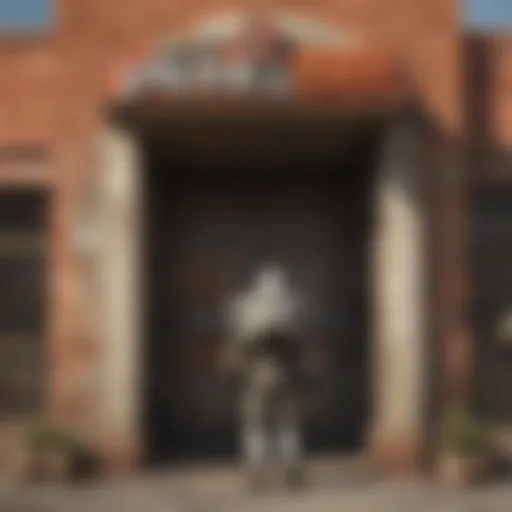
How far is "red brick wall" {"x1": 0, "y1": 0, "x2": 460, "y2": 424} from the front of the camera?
11023 millimetres

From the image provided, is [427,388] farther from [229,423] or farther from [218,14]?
[218,14]

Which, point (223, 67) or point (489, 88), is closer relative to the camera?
point (223, 67)

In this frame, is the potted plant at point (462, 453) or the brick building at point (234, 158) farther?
the brick building at point (234, 158)

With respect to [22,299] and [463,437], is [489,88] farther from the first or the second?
[22,299]

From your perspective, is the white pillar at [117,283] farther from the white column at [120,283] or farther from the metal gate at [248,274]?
the metal gate at [248,274]

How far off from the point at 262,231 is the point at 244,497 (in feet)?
13.9

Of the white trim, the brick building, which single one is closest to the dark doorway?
the brick building

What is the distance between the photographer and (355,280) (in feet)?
41.8

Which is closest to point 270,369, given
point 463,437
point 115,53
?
point 463,437

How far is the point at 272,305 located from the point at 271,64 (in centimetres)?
270

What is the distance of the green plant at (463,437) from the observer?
10125 millimetres

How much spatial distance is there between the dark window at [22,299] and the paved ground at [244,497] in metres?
2.00

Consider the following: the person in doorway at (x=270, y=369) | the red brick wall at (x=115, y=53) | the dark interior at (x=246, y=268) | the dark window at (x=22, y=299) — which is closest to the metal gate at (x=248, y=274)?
the dark interior at (x=246, y=268)

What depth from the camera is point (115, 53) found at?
11078mm
